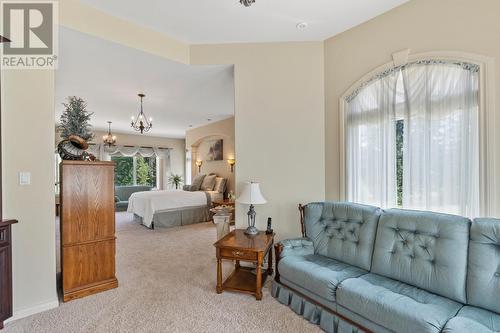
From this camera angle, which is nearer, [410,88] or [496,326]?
[496,326]

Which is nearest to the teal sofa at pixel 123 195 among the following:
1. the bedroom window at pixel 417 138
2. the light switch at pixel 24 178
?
the light switch at pixel 24 178

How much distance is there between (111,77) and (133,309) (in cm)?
332

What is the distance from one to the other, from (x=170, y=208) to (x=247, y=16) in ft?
14.7

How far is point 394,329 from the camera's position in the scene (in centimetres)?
155

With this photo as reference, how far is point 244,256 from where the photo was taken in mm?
2461

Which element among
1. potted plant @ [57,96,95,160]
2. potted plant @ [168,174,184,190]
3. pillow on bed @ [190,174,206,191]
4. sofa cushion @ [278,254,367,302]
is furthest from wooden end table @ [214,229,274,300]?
potted plant @ [168,174,184,190]

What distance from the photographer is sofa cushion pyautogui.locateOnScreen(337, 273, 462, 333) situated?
4.81 feet

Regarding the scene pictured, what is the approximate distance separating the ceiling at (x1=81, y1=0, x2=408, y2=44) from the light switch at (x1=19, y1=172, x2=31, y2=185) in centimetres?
182

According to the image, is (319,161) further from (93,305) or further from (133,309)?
(93,305)

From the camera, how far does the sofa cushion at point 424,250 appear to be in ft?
5.77

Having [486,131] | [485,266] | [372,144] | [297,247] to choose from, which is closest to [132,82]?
[297,247]

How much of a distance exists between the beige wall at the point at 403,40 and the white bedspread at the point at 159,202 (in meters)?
3.93

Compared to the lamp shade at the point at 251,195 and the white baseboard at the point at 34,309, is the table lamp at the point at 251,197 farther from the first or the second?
the white baseboard at the point at 34,309

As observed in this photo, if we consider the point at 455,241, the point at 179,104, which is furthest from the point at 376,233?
the point at 179,104
